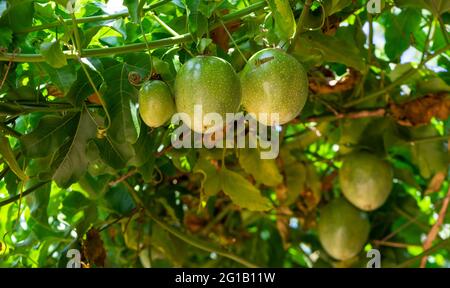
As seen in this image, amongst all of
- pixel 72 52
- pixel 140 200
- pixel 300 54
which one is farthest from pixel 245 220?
pixel 72 52

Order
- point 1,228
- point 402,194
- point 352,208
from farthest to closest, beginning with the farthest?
point 402,194 < point 352,208 < point 1,228

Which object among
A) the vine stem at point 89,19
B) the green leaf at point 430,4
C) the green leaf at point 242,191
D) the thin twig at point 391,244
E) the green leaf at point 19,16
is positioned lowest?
the thin twig at point 391,244

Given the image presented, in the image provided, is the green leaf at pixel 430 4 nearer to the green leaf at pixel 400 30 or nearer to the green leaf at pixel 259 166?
the green leaf at pixel 400 30

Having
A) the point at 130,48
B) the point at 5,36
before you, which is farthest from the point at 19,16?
the point at 130,48

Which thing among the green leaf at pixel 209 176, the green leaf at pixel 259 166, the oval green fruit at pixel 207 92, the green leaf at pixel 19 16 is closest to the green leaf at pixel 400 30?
the green leaf at pixel 259 166

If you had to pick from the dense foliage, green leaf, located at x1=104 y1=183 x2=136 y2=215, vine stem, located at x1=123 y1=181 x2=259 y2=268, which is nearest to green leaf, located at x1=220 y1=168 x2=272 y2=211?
the dense foliage

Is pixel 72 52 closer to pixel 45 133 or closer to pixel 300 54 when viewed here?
pixel 45 133
